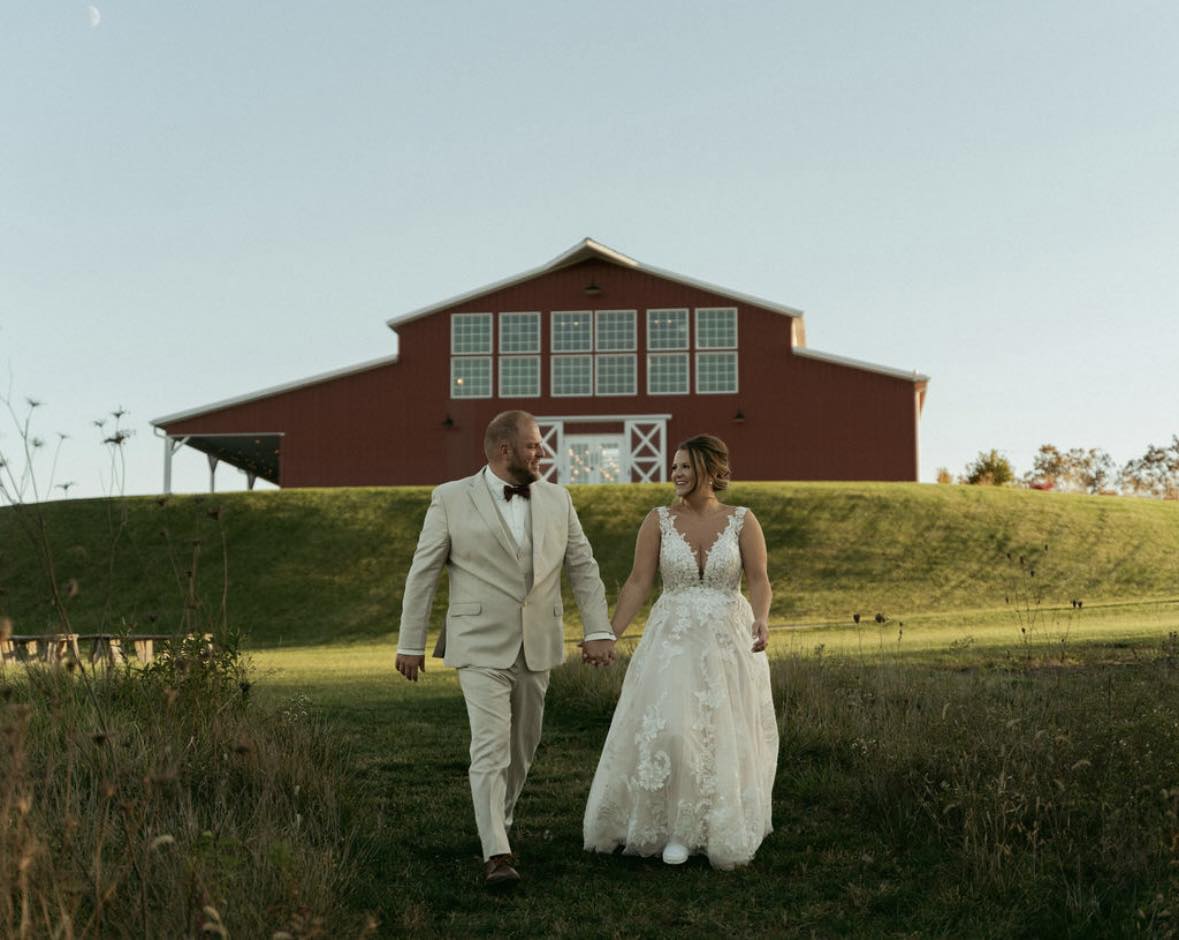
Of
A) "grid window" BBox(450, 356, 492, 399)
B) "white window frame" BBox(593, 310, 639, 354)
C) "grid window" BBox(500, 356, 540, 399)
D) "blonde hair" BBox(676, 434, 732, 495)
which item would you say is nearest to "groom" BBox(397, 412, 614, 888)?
"blonde hair" BBox(676, 434, 732, 495)

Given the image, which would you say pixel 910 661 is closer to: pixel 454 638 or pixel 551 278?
Result: pixel 454 638

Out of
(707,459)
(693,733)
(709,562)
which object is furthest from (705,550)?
(693,733)

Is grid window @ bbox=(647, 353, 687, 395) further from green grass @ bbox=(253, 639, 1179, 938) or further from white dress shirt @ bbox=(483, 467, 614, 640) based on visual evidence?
white dress shirt @ bbox=(483, 467, 614, 640)

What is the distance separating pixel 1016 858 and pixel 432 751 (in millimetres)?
5196

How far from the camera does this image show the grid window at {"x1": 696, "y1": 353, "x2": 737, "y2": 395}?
37344 mm

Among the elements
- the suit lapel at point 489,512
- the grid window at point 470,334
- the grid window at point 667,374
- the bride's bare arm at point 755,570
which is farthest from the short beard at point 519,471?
the grid window at point 470,334

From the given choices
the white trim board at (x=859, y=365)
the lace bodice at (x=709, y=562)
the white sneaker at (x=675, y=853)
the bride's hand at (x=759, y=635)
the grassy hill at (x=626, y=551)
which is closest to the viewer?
the white sneaker at (x=675, y=853)

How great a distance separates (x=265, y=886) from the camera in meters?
4.54

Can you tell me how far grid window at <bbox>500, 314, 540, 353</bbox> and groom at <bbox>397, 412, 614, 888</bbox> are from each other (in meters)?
32.4

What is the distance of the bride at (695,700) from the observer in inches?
239

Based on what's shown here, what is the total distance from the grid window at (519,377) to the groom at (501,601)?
1252 inches

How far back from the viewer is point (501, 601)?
5863 mm

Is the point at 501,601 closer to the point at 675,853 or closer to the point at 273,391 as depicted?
the point at 675,853

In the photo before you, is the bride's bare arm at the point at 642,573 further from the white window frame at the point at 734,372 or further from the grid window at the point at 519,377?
the grid window at the point at 519,377
